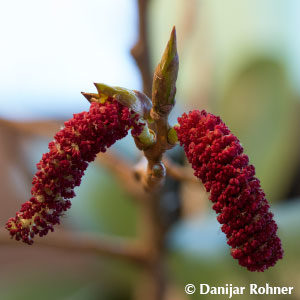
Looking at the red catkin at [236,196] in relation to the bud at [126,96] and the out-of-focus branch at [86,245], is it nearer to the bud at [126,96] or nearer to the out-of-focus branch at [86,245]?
the bud at [126,96]

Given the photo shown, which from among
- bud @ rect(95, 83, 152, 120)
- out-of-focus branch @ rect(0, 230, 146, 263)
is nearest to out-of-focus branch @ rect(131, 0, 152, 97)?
bud @ rect(95, 83, 152, 120)

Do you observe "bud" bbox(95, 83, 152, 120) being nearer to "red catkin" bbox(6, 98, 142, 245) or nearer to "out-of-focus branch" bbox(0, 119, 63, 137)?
"red catkin" bbox(6, 98, 142, 245)

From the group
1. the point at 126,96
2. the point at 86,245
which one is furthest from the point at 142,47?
the point at 86,245

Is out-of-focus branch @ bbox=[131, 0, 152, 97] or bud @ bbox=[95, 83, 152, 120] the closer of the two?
bud @ bbox=[95, 83, 152, 120]

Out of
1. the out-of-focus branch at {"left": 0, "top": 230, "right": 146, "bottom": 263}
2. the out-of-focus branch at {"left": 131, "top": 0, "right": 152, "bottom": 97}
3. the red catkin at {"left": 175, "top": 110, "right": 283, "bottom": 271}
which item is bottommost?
the red catkin at {"left": 175, "top": 110, "right": 283, "bottom": 271}

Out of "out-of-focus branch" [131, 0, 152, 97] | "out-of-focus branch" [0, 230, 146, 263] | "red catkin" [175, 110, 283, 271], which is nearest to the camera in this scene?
"red catkin" [175, 110, 283, 271]

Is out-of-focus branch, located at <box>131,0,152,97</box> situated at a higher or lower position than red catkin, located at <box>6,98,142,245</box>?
higher

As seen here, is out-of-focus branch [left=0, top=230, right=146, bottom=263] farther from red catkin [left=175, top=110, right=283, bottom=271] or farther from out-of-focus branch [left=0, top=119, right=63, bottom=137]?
red catkin [left=175, top=110, right=283, bottom=271]

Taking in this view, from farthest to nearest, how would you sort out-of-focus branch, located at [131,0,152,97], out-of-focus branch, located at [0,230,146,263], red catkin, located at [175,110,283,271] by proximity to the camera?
out-of-focus branch, located at [0,230,146,263]
out-of-focus branch, located at [131,0,152,97]
red catkin, located at [175,110,283,271]
